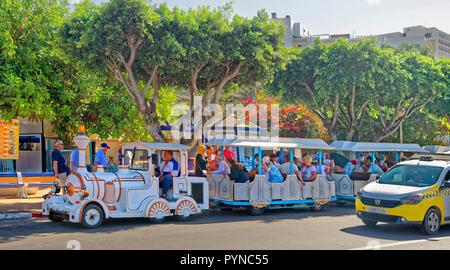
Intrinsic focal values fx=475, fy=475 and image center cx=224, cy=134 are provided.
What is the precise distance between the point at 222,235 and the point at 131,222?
328 centimetres

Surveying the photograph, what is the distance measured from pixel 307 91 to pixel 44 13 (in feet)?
43.9

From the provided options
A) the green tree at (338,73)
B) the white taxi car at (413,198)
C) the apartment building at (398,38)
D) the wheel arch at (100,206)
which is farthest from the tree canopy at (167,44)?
the apartment building at (398,38)

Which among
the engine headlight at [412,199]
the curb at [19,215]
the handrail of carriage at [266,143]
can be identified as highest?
the handrail of carriage at [266,143]

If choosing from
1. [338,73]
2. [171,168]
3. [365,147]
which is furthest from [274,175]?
[338,73]

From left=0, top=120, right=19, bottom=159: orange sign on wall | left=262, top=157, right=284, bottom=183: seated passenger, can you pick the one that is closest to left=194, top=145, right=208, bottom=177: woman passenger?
left=262, top=157, right=284, bottom=183: seated passenger

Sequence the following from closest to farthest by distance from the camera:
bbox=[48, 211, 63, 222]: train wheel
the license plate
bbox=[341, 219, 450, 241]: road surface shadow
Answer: bbox=[341, 219, 450, 241]: road surface shadow → the license plate → bbox=[48, 211, 63, 222]: train wheel

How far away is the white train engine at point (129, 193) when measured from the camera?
11.5 meters

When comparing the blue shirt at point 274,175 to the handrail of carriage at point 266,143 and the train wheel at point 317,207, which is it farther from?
the train wheel at point 317,207

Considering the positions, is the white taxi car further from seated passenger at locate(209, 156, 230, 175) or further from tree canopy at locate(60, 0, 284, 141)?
tree canopy at locate(60, 0, 284, 141)

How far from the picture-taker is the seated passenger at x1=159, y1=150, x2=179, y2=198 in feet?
42.9

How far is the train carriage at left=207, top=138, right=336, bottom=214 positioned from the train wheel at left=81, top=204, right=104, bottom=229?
420 cm

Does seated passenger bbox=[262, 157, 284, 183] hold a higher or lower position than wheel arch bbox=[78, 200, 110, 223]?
higher

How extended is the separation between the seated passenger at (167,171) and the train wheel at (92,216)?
2.05 metres

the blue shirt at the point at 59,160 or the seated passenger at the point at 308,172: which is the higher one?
the blue shirt at the point at 59,160
